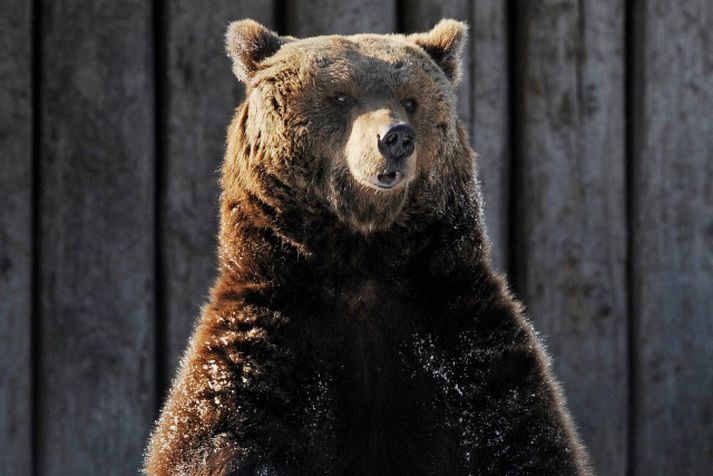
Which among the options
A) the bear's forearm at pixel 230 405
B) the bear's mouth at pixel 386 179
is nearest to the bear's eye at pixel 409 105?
the bear's mouth at pixel 386 179

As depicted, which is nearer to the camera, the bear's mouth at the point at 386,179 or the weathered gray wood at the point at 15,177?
the bear's mouth at the point at 386,179

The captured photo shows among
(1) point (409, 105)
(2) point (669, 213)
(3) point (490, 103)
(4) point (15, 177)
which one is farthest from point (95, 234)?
(2) point (669, 213)

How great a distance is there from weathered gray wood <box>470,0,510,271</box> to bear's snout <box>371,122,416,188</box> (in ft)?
7.86

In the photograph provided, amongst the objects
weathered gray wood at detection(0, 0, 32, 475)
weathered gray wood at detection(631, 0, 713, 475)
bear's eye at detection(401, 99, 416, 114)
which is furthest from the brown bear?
weathered gray wood at detection(631, 0, 713, 475)

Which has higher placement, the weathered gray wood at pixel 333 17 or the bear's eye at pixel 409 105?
the weathered gray wood at pixel 333 17

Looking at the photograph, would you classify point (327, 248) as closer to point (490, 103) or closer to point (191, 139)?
point (191, 139)

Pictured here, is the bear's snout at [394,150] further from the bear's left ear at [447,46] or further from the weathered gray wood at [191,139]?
the weathered gray wood at [191,139]

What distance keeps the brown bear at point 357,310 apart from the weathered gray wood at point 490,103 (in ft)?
6.65

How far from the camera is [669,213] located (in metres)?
7.10

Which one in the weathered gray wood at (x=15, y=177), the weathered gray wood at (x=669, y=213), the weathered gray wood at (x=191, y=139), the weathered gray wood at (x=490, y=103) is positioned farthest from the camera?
the weathered gray wood at (x=669, y=213)

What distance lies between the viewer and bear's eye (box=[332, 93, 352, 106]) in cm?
479

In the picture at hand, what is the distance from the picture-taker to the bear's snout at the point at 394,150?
14.8ft

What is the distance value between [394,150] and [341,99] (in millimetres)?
354

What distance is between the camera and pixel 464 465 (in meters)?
4.70
